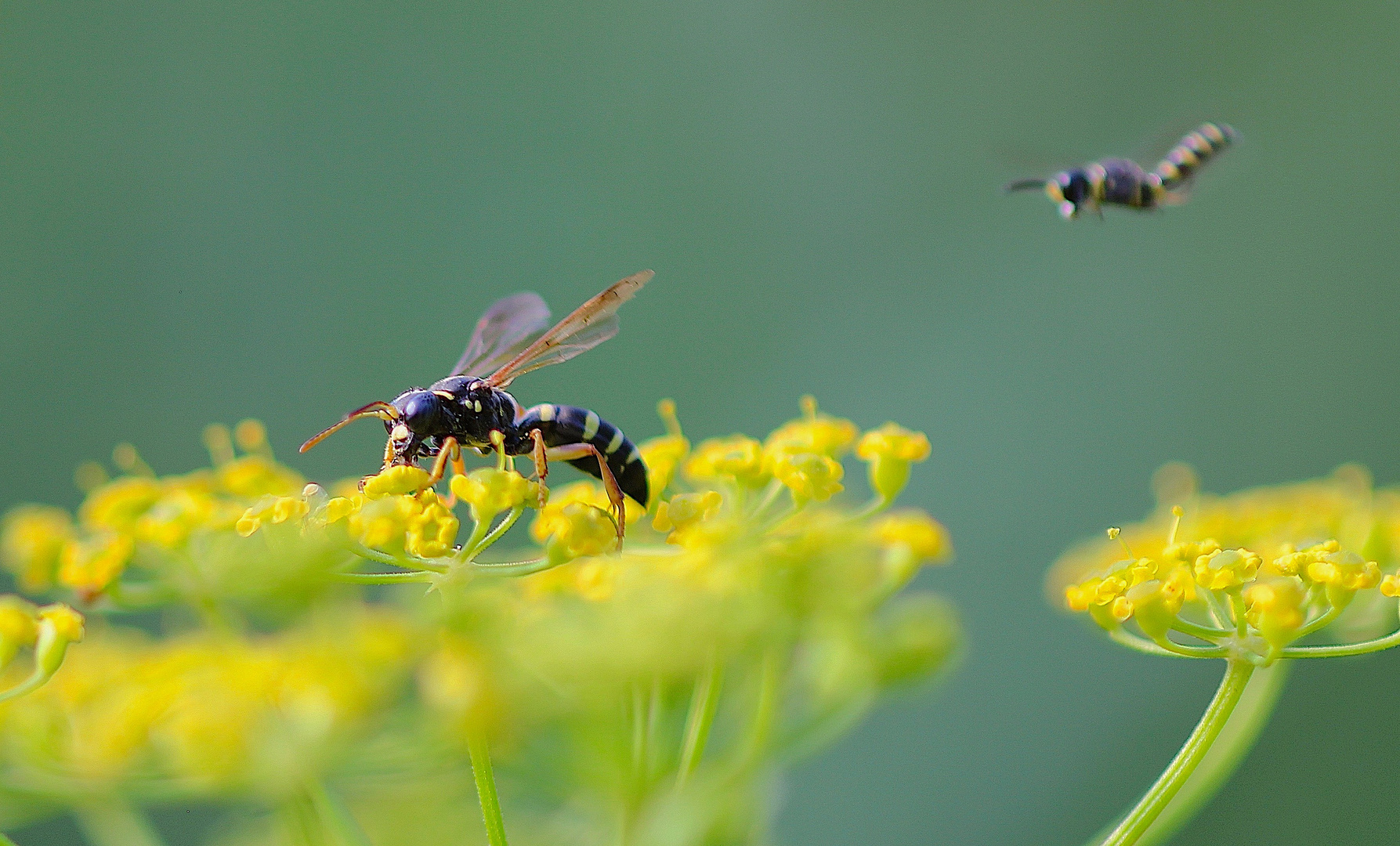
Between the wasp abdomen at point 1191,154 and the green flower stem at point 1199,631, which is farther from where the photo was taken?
the wasp abdomen at point 1191,154

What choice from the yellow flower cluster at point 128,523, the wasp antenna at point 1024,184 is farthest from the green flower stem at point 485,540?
the wasp antenna at point 1024,184

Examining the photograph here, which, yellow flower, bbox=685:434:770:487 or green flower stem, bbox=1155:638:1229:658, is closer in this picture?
green flower stem, bbox=1155:638:1229:658

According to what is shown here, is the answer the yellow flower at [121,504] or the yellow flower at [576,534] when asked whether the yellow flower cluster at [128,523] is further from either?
the yellow flower at [576,534]

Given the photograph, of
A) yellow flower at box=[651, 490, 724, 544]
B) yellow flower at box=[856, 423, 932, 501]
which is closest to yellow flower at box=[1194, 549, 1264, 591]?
yellow flower at box=[856, 423, 932, 501]

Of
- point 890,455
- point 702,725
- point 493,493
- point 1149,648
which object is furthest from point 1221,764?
point 493,493

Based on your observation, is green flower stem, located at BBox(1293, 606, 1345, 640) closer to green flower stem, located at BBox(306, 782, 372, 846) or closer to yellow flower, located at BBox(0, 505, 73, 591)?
green flower stem, located at BBox(306, 782, 372, 846)

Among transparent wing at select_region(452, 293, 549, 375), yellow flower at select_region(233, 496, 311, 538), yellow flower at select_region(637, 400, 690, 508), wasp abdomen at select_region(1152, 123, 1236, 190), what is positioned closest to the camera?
yellow flower at select_region(233, 496, 311, 538)

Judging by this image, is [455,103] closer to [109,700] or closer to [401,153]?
[401,153]
